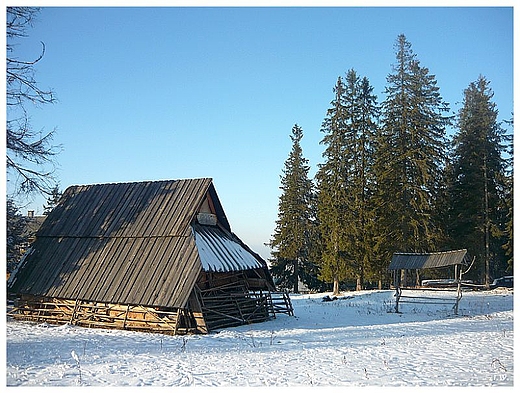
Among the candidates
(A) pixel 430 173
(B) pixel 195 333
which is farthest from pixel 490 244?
(B) pixel 195 333

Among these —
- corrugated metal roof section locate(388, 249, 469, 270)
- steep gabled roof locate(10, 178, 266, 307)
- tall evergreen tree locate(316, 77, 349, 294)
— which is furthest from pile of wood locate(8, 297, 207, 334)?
tall evergreen tree locate(316, 77, 349, 294)

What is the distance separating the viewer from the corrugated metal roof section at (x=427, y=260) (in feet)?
57.9

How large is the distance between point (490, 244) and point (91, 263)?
1477 cm

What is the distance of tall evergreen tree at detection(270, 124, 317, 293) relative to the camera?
31661 millimetres

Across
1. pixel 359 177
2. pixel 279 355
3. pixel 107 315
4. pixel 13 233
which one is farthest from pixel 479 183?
pixel 13 233

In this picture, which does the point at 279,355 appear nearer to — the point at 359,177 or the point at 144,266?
the point at 144,266

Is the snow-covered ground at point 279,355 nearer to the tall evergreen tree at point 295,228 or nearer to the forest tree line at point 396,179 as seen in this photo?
the forest tree line at point 396,179

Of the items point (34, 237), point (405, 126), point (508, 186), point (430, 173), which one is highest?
point (405, 126)

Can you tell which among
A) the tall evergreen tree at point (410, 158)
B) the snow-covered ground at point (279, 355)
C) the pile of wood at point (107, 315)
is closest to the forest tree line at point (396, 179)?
the tall evergreen tree at point (410, 158)

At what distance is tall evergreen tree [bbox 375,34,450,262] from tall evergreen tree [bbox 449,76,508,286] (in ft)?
4.06

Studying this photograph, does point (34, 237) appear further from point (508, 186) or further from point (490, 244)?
point (490, 244)

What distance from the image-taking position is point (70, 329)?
43.4 feet

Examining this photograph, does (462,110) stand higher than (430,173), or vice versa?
(462,110)

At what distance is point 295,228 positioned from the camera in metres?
31.6
